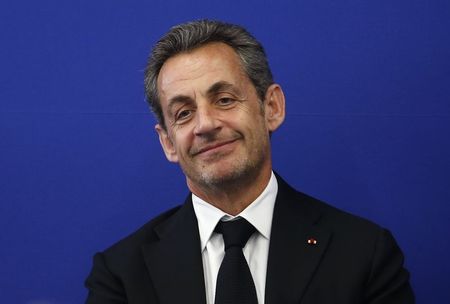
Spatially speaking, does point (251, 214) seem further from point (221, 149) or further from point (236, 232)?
point (221, 149)

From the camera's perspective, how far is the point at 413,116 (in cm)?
221

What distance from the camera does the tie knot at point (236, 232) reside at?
179cm

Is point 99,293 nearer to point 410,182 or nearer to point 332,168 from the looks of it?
point 332,168

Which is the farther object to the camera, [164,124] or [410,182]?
[410,182]

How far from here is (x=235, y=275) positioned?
1728mm

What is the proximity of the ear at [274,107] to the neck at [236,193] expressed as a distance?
14 centimetres

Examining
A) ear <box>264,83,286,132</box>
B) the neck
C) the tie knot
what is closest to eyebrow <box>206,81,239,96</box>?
ear <box>264,83,286,132</box>

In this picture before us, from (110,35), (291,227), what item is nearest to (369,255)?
(291,227)

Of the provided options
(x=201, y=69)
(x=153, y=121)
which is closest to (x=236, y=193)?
(x=201, y=69)

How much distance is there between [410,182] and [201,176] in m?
0.80

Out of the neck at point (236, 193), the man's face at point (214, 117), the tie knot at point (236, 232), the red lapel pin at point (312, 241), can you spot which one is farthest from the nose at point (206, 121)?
the red lapel pin at point (312, 241)

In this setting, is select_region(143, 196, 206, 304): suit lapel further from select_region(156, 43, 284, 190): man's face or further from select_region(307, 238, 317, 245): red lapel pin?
select_region(307, 238, 317, 245): red lapel pin

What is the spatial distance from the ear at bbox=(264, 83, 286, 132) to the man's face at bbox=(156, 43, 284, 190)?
0.03m

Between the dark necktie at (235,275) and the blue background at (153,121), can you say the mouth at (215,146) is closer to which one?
the dark necktie at (235,275)
